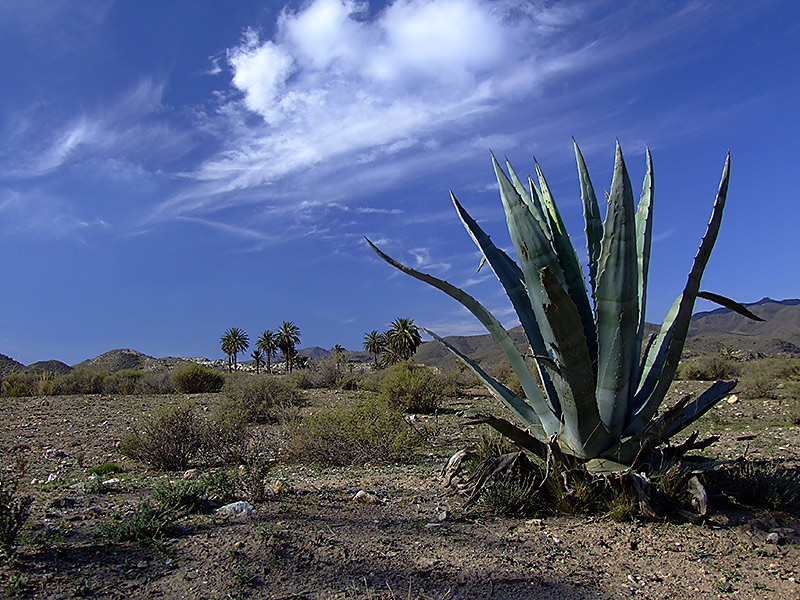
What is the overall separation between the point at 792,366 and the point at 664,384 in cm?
2069

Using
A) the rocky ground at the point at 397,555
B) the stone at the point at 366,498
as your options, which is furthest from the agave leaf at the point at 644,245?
the stone at the point at 366,498

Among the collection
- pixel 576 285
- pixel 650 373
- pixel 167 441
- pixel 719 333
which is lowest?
pixel 167 441

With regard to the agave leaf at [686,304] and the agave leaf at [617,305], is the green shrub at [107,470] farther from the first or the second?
the agave leaf at [686,304]

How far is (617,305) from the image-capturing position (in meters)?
4.36

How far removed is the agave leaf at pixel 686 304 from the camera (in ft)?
14.2

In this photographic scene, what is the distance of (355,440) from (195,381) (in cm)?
1929

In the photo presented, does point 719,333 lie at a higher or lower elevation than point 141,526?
higher

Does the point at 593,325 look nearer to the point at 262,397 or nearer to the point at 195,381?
the point at 262,397

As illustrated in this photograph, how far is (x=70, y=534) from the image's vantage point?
4.08 metres

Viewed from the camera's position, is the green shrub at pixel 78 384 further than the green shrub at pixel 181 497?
Yes

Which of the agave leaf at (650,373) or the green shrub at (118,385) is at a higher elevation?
the green shrub at (118,385)

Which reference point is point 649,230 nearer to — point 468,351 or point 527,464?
point 527,464

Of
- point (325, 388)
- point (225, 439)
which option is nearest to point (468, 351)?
point (325, 388)

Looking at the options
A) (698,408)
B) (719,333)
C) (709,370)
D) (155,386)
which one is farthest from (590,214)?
(719,333)
